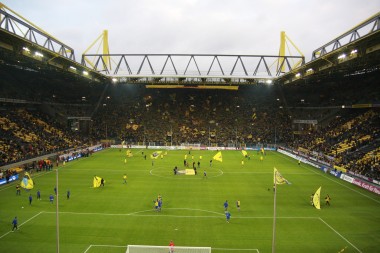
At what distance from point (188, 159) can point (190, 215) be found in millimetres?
30033

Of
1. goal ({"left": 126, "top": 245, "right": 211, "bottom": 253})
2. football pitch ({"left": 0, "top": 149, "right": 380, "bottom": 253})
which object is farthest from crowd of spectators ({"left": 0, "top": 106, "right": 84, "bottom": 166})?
goal ({"left": 126, "top": 245, "right": 211, "bottom": 253})

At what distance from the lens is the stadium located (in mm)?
22781

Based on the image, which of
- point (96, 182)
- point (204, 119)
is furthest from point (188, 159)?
point (204, 119)

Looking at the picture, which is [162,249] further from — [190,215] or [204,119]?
[204,119]

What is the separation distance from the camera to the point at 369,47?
35.0 meters

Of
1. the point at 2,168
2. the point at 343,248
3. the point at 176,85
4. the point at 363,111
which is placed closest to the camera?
the point at 343,248

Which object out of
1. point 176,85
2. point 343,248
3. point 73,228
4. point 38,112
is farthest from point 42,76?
point 343,248

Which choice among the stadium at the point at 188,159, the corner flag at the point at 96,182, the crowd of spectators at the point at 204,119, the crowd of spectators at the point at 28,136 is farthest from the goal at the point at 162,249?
the crowd of spectators at the point at 204,119

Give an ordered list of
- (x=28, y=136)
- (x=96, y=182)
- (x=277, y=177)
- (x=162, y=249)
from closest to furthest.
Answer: (x=162, y=249) → (x=277, y=177) → (x=96, y=182) → (x=28, y=136)

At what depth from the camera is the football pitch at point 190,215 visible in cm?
2122

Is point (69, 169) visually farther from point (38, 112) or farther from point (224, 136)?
point (224, 136)

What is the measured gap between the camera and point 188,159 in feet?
186

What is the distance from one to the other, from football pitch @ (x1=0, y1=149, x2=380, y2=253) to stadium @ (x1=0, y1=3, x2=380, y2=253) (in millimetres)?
153

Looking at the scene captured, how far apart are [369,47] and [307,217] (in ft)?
71.8
